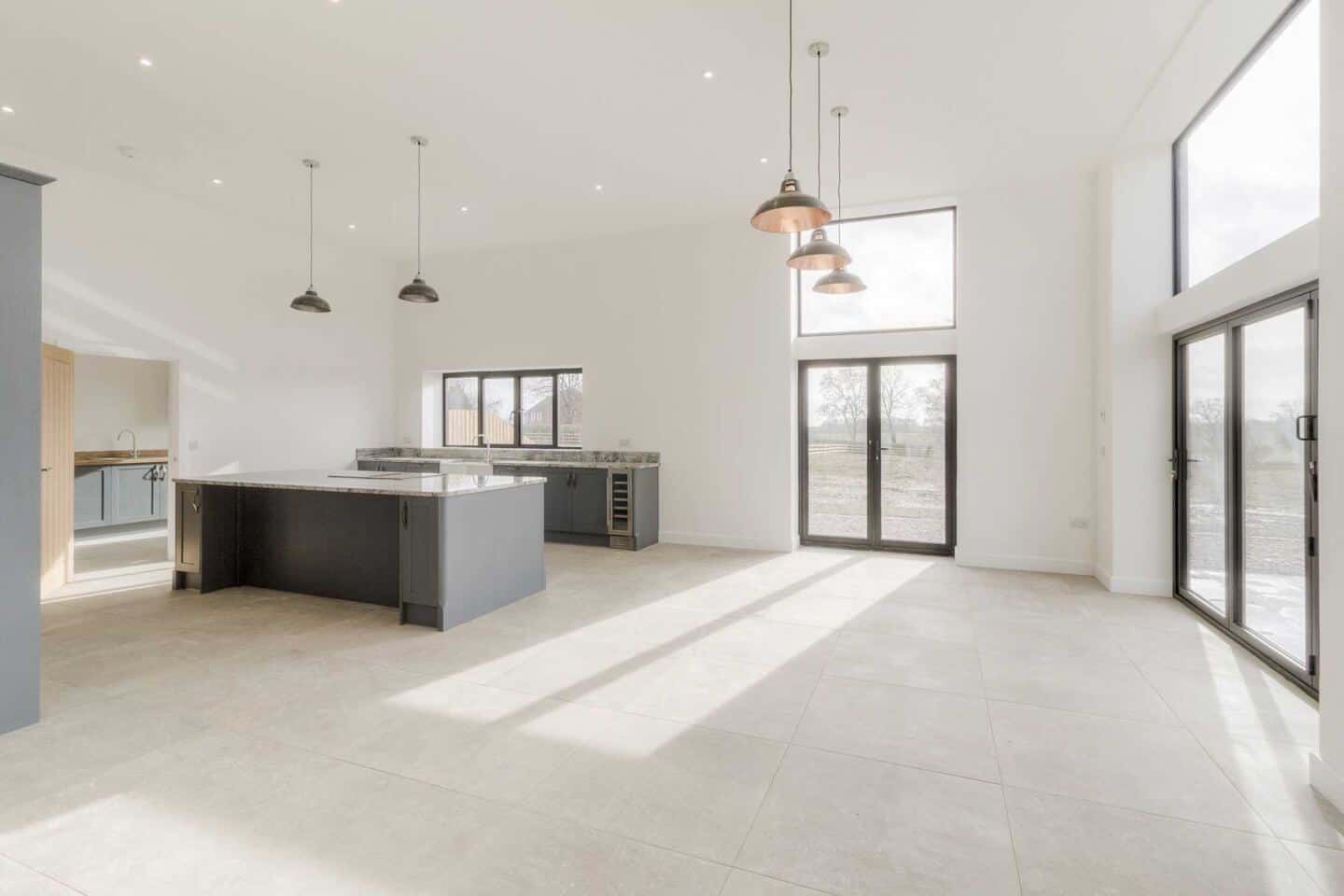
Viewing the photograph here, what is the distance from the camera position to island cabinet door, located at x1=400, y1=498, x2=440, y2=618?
398cm

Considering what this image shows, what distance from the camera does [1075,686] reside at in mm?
3182

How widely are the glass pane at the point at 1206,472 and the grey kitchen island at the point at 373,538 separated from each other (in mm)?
4551

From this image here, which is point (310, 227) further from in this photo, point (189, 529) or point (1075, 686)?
point (1075, 686)

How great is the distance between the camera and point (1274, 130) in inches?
136

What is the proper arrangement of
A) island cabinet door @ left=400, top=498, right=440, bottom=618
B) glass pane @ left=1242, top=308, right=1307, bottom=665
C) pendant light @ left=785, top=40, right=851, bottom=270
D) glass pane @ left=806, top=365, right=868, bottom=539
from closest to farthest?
glass pane @ left=1242, top=308, right=1307, bottom=665 → pendant light @ left=785, top=40, right=851, bottom=270 → island cabinet door @ left=400, top=498, right=440, bottom=618 → glass pane @ left=806, top=365, right=868, bottom=539

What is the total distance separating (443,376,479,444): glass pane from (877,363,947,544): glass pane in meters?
5.18

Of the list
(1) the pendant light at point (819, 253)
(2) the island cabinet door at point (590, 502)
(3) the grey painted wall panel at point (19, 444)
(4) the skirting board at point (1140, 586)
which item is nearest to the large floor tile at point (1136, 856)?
(1) the pendant light at point (819, 253)

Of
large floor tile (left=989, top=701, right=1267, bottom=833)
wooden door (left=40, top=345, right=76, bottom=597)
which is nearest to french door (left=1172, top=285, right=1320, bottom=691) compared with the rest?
large floor tile (left=989, top=701, right=1267, bottom=833)

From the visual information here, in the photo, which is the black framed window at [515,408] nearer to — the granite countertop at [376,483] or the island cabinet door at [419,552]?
the granite countertop at [376,483]

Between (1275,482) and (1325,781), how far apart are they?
193 centimetres

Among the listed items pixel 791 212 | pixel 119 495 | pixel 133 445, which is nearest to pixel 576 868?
pixel 791 212

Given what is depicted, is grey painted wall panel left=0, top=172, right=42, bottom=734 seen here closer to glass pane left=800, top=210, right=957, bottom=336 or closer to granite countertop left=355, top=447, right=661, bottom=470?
granite countertop left=355, top=447, right=661, bottom=470

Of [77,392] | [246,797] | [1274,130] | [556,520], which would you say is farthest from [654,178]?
[77,392]

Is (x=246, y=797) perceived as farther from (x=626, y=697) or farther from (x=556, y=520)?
(x=556, y=520)
